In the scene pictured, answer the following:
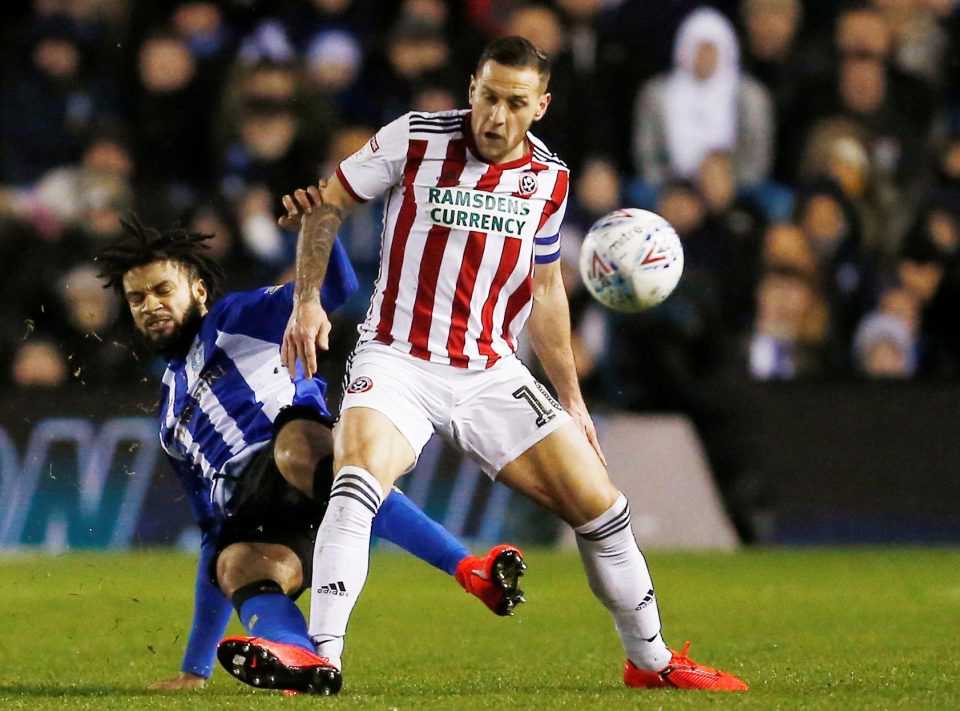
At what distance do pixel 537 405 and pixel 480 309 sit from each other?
0.36 meters

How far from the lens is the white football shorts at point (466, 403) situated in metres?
5.38

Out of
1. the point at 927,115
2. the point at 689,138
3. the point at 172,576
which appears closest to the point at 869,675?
the point at 172,576

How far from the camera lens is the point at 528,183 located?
558 centimetres

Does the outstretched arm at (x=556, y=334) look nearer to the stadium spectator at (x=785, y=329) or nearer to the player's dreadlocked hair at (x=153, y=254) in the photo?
the player's dreadlocked hair at (x=153, y=254)

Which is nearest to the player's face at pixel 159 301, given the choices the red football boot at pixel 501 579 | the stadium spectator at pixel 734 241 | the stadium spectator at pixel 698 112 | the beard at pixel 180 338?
the beard at pixel 180 338

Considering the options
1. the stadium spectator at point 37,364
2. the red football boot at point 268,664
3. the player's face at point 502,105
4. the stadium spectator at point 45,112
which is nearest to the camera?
the red football boot at point 268,664

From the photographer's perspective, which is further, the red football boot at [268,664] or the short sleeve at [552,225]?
the short sleeve at [552,225]

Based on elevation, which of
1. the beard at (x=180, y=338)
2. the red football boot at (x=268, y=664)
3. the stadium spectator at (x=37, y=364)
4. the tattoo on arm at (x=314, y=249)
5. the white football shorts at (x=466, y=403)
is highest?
the tattoo on arm at (x=314, y=249)

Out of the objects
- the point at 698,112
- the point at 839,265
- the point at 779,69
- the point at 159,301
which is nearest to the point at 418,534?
the point at 159,301

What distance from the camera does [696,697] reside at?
16.8 feet

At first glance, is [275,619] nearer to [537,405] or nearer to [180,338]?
[537,405]

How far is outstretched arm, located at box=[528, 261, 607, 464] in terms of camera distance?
228 inches

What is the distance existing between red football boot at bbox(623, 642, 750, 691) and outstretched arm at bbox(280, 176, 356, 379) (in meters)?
1.46

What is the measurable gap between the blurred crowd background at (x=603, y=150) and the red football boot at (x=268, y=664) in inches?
259
